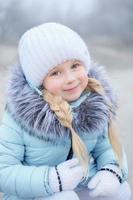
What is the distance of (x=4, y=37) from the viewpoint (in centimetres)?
301

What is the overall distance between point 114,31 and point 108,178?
5.30ft

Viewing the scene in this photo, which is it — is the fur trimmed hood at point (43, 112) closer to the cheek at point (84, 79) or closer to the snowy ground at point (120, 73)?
the cheek at point (84, 79)

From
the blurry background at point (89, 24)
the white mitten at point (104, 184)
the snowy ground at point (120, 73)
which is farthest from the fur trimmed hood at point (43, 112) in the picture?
the blurry background at point (89, 24)

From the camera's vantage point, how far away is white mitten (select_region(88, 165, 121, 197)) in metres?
1.52

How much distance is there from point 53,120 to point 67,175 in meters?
0.14

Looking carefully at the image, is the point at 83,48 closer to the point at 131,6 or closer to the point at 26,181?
the point at 26,181

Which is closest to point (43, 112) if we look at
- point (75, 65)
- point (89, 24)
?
point (75, 65)

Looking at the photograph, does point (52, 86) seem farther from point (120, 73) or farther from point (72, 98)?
point (120, 73)

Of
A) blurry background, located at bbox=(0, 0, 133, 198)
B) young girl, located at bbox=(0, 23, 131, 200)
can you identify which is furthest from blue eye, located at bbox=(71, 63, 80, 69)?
blurry background, located at bbox=(0, 0, 133, 198)

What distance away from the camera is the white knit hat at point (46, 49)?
1.45 metres

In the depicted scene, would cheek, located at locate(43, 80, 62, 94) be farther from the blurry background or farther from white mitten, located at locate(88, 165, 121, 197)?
the blurry background

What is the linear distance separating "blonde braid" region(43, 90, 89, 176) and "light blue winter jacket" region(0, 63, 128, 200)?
0.05 feet

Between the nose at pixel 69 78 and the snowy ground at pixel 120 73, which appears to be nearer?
the nose at pixel 69 78

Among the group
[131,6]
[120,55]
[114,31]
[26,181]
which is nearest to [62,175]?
[26,181]
